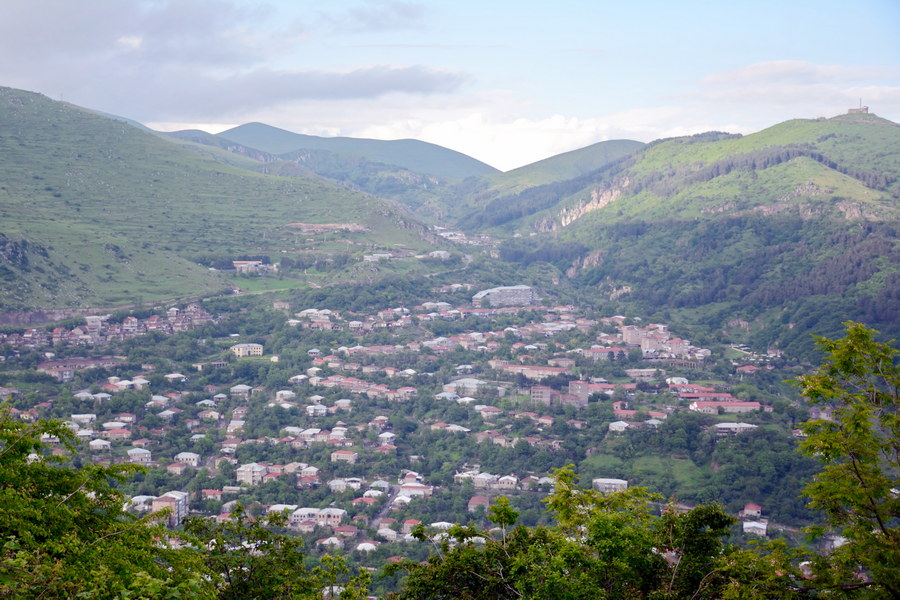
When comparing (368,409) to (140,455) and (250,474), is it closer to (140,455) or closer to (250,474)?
(250,474)

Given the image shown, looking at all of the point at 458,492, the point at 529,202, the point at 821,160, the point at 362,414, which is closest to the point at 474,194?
the point at 529,202

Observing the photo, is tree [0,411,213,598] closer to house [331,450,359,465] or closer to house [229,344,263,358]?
house [331,450,359,465]

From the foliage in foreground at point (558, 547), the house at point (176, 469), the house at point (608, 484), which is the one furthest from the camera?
the house at point (176, 469)

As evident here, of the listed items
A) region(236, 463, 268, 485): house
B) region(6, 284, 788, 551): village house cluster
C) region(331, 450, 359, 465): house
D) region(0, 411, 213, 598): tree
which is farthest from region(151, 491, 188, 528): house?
region(0, 411, 213, 598): tree

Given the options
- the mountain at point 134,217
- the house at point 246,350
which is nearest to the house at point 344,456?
the house at point 246,350

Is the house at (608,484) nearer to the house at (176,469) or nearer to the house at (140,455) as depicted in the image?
the house at (176,469)
